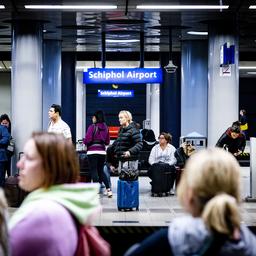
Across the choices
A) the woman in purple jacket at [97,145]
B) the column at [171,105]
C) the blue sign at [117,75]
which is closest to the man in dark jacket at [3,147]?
the woman in purple jacket at [97,145]

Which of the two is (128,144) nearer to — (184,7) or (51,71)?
(184,7)

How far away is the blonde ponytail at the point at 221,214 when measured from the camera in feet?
6.73

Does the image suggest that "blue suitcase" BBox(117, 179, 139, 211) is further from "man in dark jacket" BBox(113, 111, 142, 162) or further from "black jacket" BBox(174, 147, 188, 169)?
"black jacket" BBox(174, 147, 188, 169)

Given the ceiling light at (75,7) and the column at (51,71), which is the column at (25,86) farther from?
the column at (51,71)

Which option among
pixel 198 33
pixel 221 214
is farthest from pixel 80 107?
pixel 221 214

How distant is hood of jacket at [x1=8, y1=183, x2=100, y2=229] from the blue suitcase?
880 cm

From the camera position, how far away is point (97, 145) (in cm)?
1253

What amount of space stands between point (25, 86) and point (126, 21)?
3167 mm

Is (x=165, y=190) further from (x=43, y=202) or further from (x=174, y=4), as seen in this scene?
(x=43, y=202)

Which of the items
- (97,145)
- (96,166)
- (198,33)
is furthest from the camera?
(198,33)

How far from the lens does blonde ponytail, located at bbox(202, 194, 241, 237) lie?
2.05m

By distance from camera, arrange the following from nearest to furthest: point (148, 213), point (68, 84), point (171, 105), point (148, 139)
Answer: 1. point (148, 213)
2. point (148, 139)
3. point (171, 105)
4. point (68, 84)

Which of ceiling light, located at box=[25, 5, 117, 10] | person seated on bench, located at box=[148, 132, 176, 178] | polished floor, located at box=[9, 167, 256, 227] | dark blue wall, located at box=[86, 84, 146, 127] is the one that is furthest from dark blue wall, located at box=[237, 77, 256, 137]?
polished floor, located at box=[9, 167, 256, 227]

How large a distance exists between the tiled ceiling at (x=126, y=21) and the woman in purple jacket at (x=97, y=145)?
259cm
